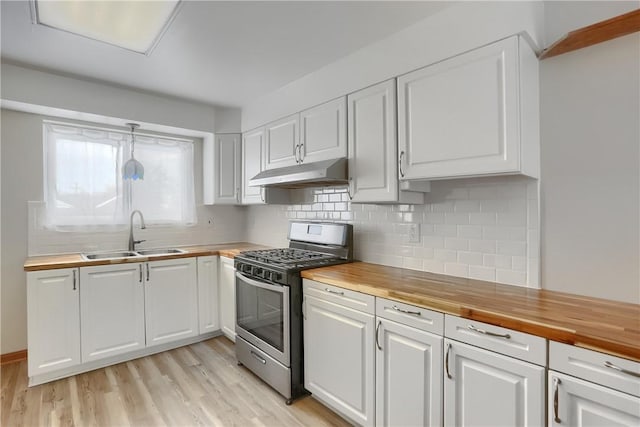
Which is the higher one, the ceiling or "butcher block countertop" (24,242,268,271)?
the ceiling

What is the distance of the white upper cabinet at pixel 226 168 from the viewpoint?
3.66 m

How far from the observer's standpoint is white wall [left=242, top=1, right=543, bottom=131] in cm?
161

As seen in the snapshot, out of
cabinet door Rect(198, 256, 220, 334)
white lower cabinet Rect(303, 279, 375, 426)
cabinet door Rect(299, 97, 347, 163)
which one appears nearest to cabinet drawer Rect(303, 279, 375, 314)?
white lower cabinet Rect(303, 279, 375, 426)

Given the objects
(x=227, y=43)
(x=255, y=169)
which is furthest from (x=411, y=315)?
(x=255, y=169)

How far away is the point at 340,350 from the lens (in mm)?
2000

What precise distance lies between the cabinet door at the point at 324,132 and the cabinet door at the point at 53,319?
2.08m

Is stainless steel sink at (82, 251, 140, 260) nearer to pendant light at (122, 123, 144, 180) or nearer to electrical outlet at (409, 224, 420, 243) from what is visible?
pendant light at (122, 123, 144, 180)

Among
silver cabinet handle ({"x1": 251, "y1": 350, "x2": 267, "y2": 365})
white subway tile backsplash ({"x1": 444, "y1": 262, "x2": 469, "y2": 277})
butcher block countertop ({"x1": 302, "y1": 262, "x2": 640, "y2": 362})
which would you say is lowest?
silver cabinet handle ({"x1": 251, "y1": 350, "x2": 267, "y2": 365})

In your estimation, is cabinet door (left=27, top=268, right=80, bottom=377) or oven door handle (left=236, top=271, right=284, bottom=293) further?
cabinet door (left=27, top=268, right=80, bottom=377)

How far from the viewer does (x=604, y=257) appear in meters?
1.57

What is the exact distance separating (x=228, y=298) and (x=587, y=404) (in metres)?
2.75

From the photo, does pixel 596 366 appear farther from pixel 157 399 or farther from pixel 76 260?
pixel 76 260

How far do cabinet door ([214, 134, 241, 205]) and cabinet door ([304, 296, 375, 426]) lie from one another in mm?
1864

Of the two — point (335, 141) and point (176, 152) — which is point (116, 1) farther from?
point (176, 152)
